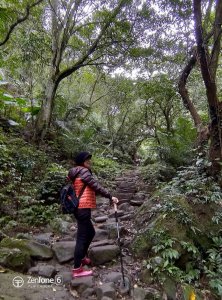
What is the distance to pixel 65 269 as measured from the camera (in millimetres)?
3990

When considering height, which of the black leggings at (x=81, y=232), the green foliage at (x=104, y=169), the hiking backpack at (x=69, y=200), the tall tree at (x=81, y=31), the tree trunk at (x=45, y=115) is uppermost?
the tall tree at (x=81, y=31)

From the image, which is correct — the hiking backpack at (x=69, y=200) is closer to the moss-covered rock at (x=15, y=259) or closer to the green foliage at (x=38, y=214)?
the moss-covered rock at (x=15, y=259)

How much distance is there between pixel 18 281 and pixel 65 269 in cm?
75

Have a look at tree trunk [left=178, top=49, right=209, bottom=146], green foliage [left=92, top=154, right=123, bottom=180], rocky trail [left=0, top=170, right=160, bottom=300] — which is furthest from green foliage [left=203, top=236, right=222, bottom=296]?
green foliage [left=92, top=154, right=123, bottom=180]

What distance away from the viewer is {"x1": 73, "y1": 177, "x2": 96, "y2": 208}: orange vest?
12.2 feet

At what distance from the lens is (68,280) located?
3699 millimetres

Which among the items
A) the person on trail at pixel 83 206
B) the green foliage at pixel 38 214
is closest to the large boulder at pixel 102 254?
the person on trail at pixel 83 206

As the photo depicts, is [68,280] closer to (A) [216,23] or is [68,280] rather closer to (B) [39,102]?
(A) [216,23]

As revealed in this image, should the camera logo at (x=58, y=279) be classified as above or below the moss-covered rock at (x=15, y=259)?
below

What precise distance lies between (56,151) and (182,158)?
4.38 metres

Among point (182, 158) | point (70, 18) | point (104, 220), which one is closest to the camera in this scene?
point (104, 220)

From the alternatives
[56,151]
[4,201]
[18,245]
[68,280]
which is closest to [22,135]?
[56,151]

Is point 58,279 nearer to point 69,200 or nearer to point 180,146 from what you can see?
point 69,200

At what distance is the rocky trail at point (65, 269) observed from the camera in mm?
3365
